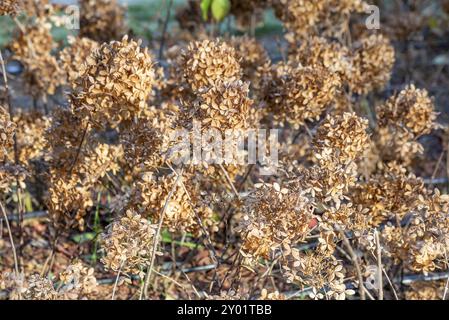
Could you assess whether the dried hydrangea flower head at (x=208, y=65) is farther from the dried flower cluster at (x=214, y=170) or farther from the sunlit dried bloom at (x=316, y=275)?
the sunlit dried bloom at (x=316, y=275)

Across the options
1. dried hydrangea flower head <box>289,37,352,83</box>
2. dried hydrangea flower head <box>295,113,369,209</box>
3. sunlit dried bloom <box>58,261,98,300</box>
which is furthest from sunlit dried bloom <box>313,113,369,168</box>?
sunlit dried bloom <box>58,261,98,300</box>

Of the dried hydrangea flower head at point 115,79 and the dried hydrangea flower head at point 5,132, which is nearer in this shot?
the dried hydrangea flower head at point 115,79

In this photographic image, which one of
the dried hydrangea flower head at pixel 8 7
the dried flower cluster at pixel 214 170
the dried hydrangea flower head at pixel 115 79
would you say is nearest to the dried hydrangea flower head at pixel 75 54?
the dried flower cluster at pixel 214 170

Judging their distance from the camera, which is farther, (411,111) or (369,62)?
(369,62)

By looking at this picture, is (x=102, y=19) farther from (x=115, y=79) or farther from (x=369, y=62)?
(x=115, y=79)

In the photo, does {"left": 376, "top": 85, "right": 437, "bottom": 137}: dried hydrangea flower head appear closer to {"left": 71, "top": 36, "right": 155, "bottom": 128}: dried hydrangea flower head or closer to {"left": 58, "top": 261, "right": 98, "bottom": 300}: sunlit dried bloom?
{"left": 71, "top": 36, "right": 155, "bottom": 128}: dried hydrangea flower head

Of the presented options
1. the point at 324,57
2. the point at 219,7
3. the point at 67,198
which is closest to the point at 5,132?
the point at 67,198

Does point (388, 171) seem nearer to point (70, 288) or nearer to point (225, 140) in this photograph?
point (225, 140)
